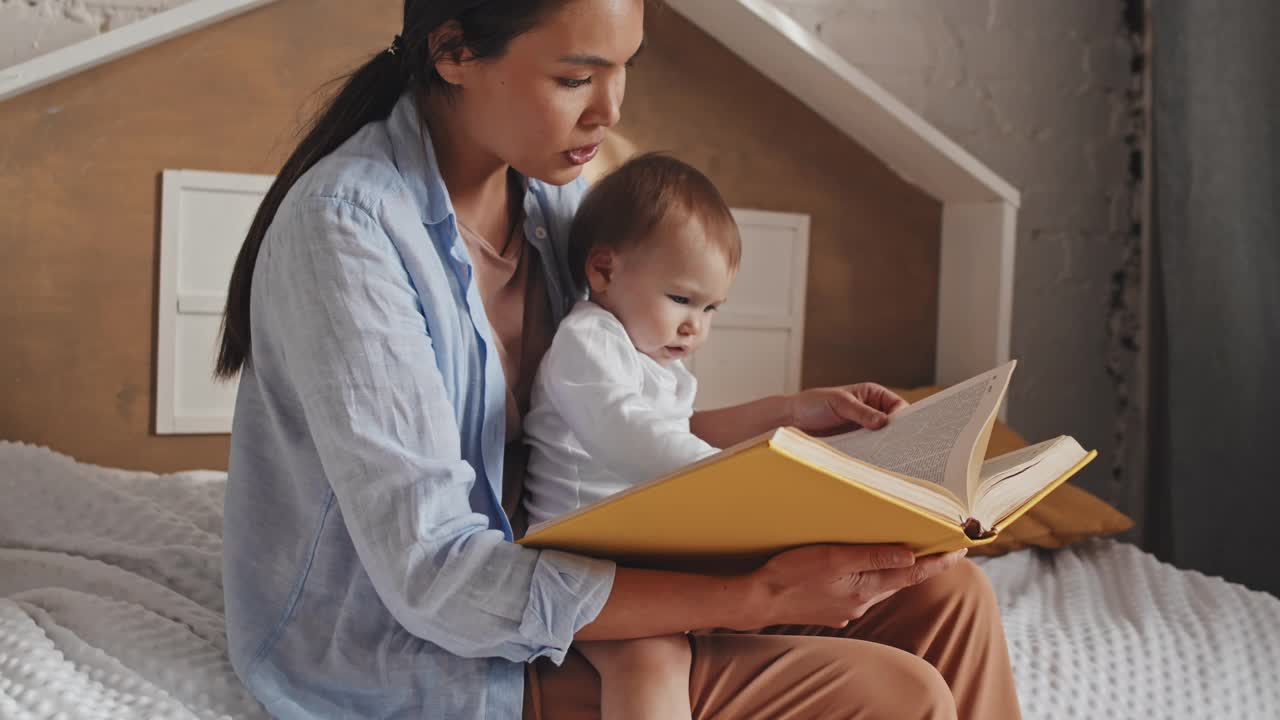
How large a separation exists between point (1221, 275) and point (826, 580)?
1446mm

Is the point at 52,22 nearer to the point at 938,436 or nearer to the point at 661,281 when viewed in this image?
the point at 661,281

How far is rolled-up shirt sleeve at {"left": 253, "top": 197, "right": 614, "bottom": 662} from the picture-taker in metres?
0.77

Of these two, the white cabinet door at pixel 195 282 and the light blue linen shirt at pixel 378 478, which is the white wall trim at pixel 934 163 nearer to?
the white cabinet door at pixel 195 282

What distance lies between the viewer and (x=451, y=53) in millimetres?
934

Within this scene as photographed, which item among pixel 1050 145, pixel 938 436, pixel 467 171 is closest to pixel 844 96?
pixel 1050 145

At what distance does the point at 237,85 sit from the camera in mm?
1669

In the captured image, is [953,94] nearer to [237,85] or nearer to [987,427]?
[237,85]

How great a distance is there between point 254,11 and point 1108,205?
1.68m

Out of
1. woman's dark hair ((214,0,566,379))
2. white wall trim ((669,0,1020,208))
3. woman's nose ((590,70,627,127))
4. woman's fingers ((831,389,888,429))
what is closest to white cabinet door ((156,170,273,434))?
woman's dark hair ((214,0,566,379))

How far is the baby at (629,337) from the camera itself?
961mm

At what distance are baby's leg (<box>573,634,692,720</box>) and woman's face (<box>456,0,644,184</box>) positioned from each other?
16.0 inches

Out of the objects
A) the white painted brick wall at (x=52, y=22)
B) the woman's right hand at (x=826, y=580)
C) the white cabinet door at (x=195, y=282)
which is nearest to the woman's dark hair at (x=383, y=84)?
the woman's right hand at (x=826, y=580)

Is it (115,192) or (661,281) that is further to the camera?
(115,192)

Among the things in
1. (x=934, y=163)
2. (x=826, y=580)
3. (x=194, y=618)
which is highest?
(x=934, y=163)
